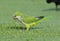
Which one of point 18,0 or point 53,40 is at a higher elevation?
point 53,40

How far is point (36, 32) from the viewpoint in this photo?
5371 millimetres

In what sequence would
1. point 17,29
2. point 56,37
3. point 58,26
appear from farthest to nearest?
point 58,26 < point 17,29 < point 56,37

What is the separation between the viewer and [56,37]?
492 cm

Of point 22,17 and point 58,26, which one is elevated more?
point 22,17

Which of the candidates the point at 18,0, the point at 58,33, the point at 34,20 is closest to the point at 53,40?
the point at 58,33

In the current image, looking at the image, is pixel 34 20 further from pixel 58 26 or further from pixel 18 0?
pixel 18 0

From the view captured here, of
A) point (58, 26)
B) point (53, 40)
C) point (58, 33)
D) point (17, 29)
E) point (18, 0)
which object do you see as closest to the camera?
point (53, 40)

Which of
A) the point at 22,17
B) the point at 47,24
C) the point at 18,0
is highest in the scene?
the point at 22,17

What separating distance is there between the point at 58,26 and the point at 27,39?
158 cm

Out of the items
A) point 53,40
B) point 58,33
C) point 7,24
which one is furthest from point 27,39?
point 7,24

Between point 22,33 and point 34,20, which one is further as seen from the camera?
point 34,20

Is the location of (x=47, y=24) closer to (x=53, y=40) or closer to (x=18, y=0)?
(x=53, y=40)

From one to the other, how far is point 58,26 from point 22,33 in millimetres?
1200

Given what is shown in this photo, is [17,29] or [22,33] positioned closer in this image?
[22,33]
